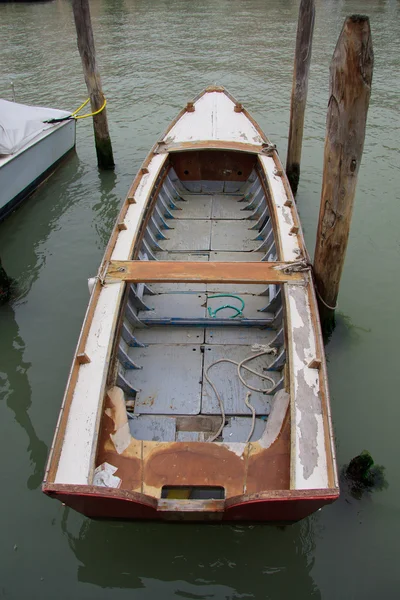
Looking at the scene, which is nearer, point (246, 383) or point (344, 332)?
point (246, 383)

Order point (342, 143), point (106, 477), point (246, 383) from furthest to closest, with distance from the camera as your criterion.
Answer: point (246, 383) → point (342, 143) → point (106, 477)

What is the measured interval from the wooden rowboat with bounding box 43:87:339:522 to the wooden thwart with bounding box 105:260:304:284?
17 mm

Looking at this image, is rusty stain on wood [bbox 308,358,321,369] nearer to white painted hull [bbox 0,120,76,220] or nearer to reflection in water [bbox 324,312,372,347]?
reflection in water [bbox 324,312,372,347]

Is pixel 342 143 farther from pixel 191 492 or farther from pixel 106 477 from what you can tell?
pixel 106 477

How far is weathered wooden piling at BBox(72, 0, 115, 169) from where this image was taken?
830 centimetres

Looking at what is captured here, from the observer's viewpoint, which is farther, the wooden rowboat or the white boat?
the white boat

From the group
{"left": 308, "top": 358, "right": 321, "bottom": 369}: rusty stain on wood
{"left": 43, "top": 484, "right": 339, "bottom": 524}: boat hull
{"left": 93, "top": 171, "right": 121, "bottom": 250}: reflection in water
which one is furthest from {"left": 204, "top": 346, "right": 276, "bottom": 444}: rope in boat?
{"left": 93, "top": 171, "right": 121, "bottom": 250}: reflection in water

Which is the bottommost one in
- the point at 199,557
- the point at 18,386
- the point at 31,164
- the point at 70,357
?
the point at 199,557

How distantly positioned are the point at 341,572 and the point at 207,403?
1880 mm

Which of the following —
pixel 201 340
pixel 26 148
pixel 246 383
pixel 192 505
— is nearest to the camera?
pixel 192 505

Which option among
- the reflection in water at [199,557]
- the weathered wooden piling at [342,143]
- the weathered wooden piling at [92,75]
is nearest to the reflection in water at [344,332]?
the weathered wooden piling at [342,143]

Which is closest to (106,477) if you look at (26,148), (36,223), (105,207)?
(36,223)

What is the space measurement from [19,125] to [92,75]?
5.91 feet

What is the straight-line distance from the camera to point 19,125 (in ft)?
29.6
